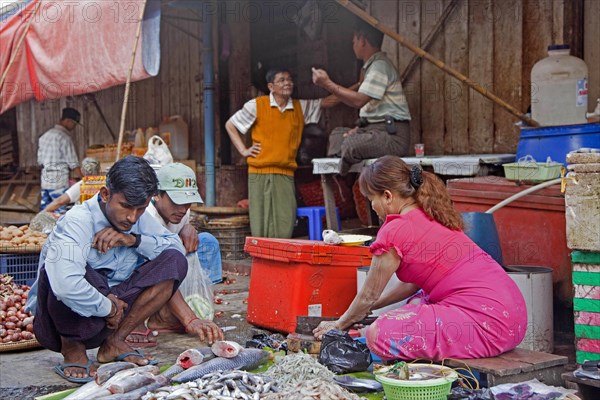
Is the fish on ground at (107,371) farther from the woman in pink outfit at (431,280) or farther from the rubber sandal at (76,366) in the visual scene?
the woman in pink outfit at (431,280)

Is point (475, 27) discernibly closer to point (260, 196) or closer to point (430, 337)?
point (260, 196)

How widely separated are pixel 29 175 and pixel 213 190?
821cm

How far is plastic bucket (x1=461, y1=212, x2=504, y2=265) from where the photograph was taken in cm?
509

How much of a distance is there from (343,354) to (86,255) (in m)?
1.65

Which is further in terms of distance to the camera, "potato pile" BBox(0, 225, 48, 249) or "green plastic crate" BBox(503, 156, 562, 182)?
"potato pile" BBox(0, 225, 48, 249)

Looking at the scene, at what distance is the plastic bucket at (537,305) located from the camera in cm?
471

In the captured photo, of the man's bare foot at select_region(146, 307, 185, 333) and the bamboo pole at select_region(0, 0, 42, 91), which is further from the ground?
the bamboo pole at select_region(0, 0, 42, 91)

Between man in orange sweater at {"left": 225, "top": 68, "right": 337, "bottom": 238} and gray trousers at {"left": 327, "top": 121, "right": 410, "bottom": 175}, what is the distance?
1.06 metres

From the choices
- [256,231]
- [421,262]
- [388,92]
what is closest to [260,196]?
[256,231]

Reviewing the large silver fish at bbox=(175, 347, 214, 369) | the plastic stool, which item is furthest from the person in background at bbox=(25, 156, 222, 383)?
the plastic stool

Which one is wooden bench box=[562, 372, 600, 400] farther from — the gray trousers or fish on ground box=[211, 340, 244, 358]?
the gray trousers

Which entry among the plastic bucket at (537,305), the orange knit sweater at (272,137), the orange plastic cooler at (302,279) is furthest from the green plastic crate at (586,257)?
the orange knit sweater at (272,137)

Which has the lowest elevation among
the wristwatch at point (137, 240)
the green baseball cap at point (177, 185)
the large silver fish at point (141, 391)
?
the large silver fish at point (141, 391)

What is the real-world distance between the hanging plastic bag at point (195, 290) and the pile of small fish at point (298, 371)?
66.9 inches
